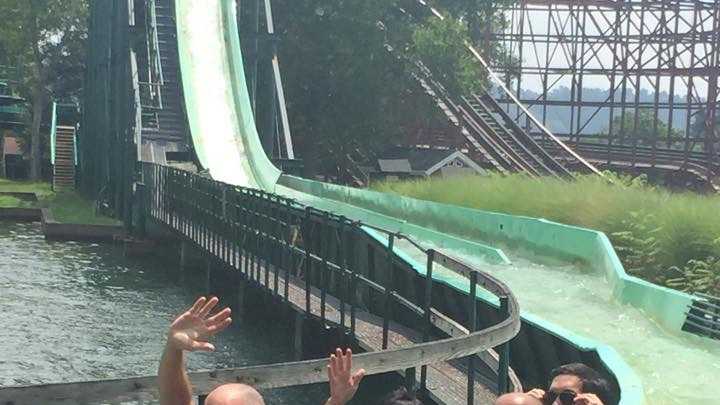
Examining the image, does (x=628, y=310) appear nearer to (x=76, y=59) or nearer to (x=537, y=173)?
(x=537, y=173)

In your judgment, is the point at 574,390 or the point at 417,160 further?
the point at 417,160

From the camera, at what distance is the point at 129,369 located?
11.4m

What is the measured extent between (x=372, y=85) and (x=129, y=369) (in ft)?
74.7

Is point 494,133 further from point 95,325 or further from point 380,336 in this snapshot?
point 380,336

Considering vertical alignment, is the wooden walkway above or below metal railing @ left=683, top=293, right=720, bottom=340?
below

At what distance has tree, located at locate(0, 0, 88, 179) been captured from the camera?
37.7m

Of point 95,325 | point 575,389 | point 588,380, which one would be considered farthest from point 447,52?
point 575,389

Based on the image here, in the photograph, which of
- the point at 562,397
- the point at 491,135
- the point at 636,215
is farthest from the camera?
the point at 491,135

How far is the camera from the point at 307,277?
10.8 m

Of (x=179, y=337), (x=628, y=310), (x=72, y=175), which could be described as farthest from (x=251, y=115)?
(x=179, y=337)

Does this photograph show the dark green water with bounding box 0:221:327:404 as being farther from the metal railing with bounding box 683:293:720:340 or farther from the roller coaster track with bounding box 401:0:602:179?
the roller coaster track with bounding box 401:0:602:179

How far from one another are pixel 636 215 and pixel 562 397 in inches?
401

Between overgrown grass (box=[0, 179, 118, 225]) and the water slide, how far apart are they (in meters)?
3.08

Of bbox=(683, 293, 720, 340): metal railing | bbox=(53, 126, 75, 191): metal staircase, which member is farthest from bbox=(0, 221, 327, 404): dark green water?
bbox=(53, 126, 75, 191): metal staircase
